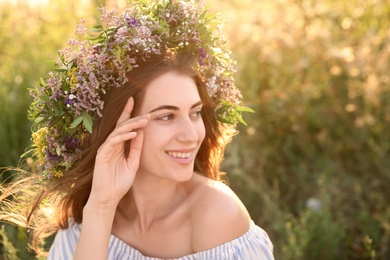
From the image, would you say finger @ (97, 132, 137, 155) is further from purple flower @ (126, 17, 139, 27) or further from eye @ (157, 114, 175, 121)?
purple flower @ (126, 17, 139, 27)

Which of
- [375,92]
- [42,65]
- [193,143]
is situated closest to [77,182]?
[193,143]

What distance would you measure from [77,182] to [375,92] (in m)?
→ 2.87

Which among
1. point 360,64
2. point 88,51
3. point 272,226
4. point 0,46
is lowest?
point 272,226

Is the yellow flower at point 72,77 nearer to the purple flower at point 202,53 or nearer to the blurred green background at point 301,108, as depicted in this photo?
the purple flower at point 202,53

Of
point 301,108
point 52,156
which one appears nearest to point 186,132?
point 52,156

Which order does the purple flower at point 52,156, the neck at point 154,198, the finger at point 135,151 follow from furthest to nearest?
the neck at point 154,198 → the purple flower at point 52,156 → the finger at point 135,151

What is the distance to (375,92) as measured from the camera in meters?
5.20

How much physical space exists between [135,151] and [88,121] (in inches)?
10.3

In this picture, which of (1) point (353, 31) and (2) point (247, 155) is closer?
(2) point (247, 155)

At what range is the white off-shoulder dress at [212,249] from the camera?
3.03m

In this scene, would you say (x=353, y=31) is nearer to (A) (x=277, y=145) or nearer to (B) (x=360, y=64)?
(B) (x=360, y=64)

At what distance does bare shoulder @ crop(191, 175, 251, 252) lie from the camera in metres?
3.04

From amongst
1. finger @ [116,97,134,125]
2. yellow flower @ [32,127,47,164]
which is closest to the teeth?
finger @ [116,97,134,125]

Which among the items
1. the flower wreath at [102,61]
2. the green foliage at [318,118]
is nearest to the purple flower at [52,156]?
the flower wreath at [102,61]
